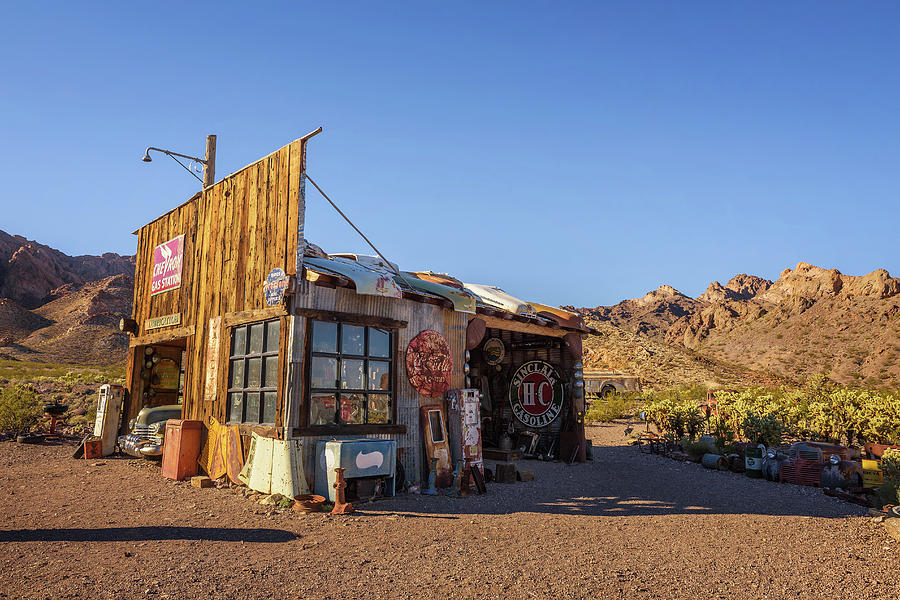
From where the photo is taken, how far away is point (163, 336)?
38.7 ft

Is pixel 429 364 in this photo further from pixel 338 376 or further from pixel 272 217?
pixel 272 217

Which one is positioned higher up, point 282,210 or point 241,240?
point 282,210

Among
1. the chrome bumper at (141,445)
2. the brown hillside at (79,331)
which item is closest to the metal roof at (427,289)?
the chrome bumper at (141,445)

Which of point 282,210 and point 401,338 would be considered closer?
point 282,210

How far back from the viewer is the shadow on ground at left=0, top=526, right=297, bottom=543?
18.4 feet

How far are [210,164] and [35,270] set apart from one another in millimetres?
92990

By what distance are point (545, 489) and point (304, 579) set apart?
555 centimetres

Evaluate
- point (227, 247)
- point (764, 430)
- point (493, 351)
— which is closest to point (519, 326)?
point (493, 351)

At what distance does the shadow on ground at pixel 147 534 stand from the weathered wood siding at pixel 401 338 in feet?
5.95

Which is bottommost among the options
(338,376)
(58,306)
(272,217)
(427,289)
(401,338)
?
(338,376)

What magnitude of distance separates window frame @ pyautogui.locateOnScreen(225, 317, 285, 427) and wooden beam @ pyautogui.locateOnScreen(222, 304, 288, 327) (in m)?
0.06

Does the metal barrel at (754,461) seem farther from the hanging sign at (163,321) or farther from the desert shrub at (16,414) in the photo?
the desert shrub at (16,414)

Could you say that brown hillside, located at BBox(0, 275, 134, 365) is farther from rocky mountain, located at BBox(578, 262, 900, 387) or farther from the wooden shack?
the wooden shack

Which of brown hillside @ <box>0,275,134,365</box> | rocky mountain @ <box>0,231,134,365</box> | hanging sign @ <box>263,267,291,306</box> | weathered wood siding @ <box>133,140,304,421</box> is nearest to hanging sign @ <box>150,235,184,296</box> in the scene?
weathered wood siding @ <box>133,140,304,421</box>
